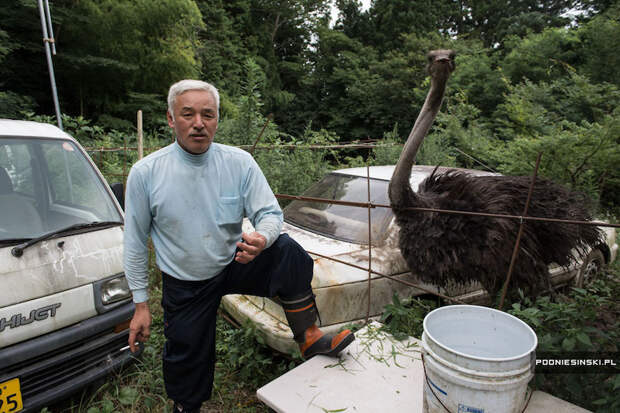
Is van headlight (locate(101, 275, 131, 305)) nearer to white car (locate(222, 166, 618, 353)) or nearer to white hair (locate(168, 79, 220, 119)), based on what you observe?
white car (locate(222, 166, 618, 353))

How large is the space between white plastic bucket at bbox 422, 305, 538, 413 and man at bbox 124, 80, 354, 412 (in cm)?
78

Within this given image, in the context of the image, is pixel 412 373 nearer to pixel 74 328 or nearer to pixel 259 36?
pixel 74 328

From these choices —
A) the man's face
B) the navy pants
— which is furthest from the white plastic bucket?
the man's face

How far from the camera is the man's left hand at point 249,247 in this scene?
5.64ft

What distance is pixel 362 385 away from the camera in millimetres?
2092

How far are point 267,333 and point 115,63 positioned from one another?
1139 cm

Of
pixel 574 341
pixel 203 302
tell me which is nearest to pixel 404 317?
pixel 574 341

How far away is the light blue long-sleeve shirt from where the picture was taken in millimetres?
1895

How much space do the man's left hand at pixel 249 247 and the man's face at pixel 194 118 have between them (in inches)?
21.7

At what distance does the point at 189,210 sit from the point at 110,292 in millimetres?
1132

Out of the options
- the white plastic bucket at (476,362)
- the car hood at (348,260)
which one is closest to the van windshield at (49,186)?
the car hood at (348,260)

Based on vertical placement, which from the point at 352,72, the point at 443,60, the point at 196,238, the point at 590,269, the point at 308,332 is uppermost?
the point at 352,72

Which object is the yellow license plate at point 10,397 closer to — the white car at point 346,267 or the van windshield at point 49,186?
the van windshield at point 49,186

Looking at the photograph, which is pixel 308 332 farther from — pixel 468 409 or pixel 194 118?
pixel 194 118
